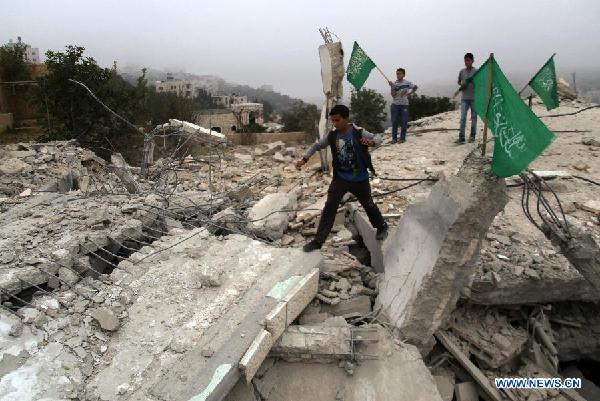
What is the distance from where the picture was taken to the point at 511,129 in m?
2.88

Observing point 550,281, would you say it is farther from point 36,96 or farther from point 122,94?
point 36,96

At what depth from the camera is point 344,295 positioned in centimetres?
392

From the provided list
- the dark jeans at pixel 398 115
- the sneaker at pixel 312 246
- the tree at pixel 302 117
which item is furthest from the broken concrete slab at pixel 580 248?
the tree at pixel 302 117

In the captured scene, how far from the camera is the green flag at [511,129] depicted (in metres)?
2.74

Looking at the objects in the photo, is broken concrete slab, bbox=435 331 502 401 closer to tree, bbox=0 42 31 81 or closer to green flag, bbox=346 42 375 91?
green flag, bbox=346 42 375 91

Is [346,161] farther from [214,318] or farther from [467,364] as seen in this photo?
[467,364]

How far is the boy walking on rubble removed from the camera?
3.94 meters

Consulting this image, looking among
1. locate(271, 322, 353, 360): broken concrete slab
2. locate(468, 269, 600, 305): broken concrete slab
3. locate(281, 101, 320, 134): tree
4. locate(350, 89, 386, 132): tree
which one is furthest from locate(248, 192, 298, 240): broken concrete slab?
locate(350, 89, 386, 132): tree

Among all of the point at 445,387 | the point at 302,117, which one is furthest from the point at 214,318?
the point at 302,117

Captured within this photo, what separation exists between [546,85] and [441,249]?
5.98 metres

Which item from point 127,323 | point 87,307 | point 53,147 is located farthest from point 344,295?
point 53,147

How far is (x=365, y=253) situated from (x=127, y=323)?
8.75ft

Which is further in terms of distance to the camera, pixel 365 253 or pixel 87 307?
pixel 365 253

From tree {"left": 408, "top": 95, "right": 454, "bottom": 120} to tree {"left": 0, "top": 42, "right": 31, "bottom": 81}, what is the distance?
766 inches
